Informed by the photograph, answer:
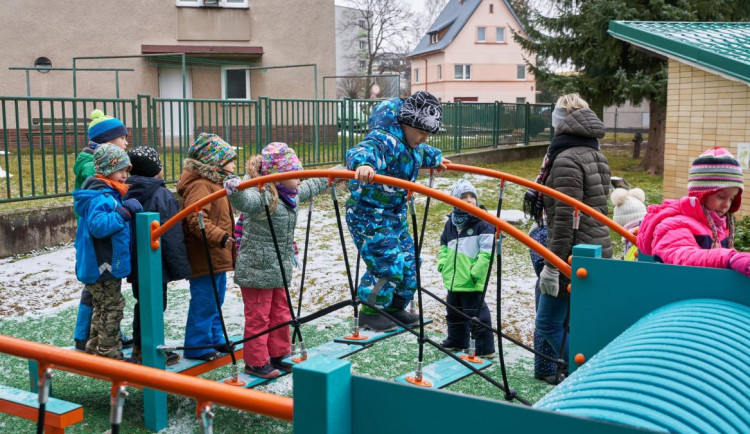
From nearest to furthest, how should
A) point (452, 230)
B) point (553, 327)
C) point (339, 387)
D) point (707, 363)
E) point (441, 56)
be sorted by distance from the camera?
point (339, 387) → point (707, 363) → point (553, 327) → point (452, 230) → point (441, 56)

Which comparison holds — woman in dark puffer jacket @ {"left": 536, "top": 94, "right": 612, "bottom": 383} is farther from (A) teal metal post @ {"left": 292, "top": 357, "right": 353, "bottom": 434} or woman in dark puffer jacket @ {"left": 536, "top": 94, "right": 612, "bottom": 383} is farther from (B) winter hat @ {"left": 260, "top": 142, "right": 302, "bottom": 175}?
(A) teal metal post @ {"left": 292, "top": 357, "right": 353, "bottom": 434}

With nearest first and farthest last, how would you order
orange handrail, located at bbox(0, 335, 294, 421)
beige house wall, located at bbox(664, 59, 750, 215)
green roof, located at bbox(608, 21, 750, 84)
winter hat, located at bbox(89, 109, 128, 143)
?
orange handrail, located at bbox(0, 335, 294, 421)
winter hat, located at bbox(89, 109, 128, 143)
green roof, located at bbox(608, 21, 750, 84)
beige house wall, located at bbox(664, 59, 750, 215)

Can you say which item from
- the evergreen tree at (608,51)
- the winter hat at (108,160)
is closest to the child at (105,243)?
the winter hat at (108,160)

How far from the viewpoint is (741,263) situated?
2252 mm

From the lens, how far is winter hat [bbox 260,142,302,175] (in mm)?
4352

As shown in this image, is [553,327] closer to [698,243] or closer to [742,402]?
[698,243]

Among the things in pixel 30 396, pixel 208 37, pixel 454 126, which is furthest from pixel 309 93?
pixel 30 396

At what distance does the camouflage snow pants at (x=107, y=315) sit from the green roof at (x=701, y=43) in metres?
6.90

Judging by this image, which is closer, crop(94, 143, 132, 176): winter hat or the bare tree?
crop(94, 143, 132, 176): winter hat

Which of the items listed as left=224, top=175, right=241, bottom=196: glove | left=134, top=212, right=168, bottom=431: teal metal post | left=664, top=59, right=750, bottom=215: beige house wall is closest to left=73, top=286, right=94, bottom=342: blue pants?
left=134, top=212, right=168, bottom=431: teal metal post

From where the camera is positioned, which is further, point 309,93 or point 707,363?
point 309,93

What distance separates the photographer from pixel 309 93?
21.2 metres

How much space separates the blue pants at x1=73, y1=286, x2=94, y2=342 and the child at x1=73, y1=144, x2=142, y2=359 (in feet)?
0.73

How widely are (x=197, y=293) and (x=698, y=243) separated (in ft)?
9.26
